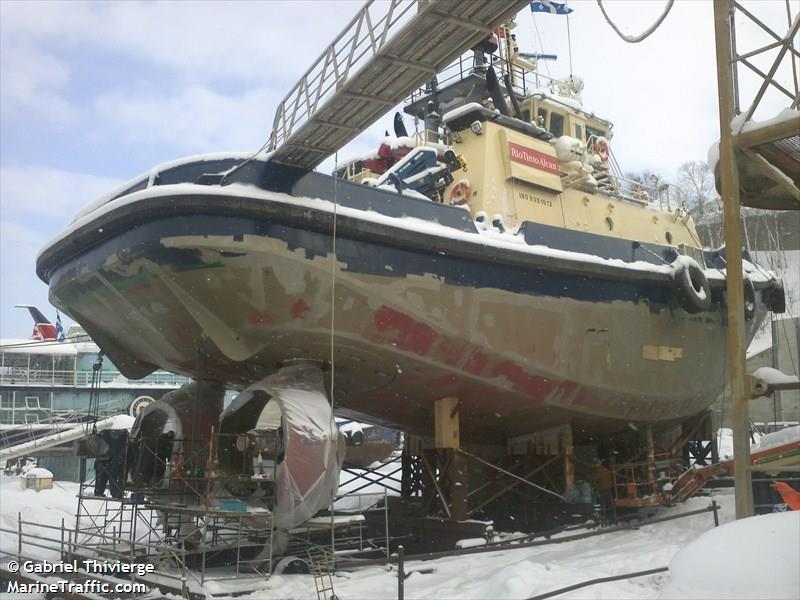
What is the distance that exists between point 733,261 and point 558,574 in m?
2.82

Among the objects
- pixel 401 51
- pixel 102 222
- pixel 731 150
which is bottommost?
pixel 731 150

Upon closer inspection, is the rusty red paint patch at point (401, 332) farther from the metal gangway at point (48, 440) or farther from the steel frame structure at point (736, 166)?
the metal gangway at point (48, 440)

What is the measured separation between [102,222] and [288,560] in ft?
13.0

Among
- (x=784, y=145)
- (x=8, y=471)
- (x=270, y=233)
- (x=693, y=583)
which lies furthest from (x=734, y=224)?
(x=8, y=471)

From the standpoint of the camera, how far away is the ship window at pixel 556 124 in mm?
13344

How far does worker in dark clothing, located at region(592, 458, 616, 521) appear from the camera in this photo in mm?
11501

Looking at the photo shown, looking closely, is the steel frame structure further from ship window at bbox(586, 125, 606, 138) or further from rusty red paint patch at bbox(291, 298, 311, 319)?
ship window at bbox(586, 125, 606, 138)

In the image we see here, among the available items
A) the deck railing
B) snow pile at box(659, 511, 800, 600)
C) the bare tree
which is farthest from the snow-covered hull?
the bare tree

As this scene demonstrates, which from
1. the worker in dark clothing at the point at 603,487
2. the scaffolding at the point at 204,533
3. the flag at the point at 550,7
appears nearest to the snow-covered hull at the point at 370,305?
the worker in dark clothing at the point at 603,487

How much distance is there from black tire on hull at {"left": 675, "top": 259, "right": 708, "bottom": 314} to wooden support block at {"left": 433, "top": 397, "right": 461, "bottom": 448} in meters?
3.69

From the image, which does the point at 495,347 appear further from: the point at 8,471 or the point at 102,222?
the point at 8,471

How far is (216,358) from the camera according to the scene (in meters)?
8.96

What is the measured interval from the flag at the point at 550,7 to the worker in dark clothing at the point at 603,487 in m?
10.3

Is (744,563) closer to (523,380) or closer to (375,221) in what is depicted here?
(375,221)
